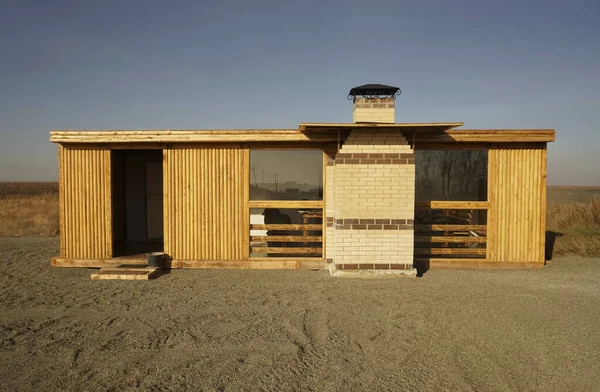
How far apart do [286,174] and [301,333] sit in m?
4.55

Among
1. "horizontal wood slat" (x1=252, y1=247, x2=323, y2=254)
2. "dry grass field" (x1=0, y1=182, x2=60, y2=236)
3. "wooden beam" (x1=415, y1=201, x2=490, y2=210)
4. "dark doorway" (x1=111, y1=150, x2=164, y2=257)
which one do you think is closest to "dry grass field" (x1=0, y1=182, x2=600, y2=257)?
"dry grass field" (x1=0, y1=182, x2=60, y2=236)

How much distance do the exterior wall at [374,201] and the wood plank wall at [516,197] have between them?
230 cm

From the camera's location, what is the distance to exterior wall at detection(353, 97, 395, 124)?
861 cm

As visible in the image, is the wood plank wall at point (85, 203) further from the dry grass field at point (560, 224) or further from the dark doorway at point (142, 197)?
the dry grass field at point (560, 224)

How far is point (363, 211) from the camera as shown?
8391 mm

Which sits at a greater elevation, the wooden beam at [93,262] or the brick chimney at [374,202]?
the brick chimney at [374,202]

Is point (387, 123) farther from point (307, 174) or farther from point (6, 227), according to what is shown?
point (6, 227)

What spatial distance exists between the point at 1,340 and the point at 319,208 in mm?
6121

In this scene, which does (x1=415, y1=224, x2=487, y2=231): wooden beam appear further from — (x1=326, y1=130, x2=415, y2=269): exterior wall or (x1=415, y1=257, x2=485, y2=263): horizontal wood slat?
(x1=326, y1=130, x2=415, y2=269): exterior wall

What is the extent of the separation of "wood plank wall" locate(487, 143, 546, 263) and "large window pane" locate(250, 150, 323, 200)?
13.1 ft

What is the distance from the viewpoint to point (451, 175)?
9328 millimetres

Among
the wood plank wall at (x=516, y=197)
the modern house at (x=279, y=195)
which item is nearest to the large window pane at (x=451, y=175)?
the modern house at (x=279, y=195)

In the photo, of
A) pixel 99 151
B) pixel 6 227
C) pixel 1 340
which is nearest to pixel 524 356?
pixel 1 340

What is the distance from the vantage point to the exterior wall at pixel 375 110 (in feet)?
28.2
